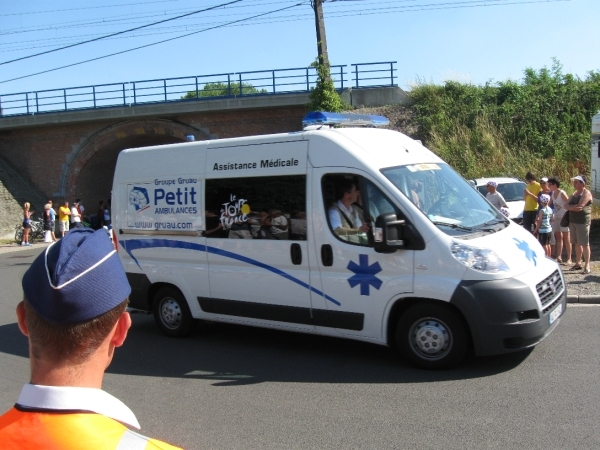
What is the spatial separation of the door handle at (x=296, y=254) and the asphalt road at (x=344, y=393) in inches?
44.1

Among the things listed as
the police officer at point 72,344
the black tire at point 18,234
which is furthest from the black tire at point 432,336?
the black tire at point 18,234

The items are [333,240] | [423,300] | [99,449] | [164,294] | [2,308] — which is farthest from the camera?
[2,308]

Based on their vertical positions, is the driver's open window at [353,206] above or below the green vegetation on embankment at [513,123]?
below

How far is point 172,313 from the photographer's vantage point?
8.16 m

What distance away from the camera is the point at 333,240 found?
6551 millimetres

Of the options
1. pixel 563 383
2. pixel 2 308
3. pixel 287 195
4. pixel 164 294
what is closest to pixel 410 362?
pixel 563 383

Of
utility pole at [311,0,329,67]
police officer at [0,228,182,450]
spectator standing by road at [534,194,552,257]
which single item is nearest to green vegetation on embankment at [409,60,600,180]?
utility pole at [311,0,329,67]

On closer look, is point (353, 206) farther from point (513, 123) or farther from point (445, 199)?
point (513, 123)

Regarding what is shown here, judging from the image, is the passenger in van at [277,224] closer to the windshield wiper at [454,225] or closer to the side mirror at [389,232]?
the side mirror at [389,232]

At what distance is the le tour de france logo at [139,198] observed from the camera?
8242 millimetres

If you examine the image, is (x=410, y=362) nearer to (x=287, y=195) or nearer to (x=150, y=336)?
(x=287, y=195)

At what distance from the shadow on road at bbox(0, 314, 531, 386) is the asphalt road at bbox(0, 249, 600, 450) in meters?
0.02

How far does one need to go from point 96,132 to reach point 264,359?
26411mm

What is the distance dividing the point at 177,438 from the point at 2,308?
7499mm
